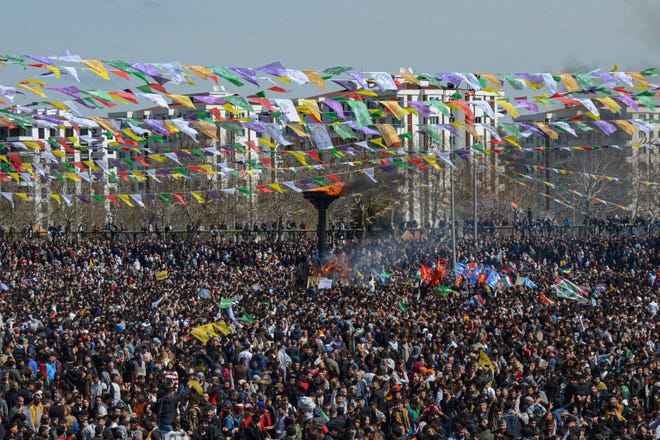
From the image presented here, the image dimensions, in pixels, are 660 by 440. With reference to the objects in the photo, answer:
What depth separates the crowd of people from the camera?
45.9ft

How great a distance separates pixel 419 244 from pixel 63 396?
30335 millimetres

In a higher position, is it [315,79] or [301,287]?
[315,79]

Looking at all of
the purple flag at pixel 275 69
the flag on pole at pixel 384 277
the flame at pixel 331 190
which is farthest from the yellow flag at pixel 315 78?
the flame at pixel 331 190

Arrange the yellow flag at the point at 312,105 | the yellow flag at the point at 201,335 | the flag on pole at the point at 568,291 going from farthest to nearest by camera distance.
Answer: the flag on pole at the point at 568,291, the yellow flag at the point at 312,105, the yellow flag at the point at 201,335

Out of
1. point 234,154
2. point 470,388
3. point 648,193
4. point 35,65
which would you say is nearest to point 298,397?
point 470,388

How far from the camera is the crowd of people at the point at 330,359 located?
1399 cm

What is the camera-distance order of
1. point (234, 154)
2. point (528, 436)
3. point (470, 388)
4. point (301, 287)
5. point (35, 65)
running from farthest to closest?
1. point (234, 154)
2. point (301, 287)
3. point (35, 65)
4. point (470, 388)
5. point (528, 436)

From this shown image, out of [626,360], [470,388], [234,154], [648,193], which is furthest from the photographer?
[648,193]

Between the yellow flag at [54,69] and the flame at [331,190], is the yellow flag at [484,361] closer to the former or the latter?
the yellow flag at [54,69]

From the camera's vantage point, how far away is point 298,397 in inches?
642

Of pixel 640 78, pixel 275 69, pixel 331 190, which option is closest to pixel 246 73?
pixel 275 69

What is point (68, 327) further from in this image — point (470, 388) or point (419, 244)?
point (419, 244)

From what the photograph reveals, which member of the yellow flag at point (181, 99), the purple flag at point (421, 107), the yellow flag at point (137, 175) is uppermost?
the yellow flag at point (181, 99)

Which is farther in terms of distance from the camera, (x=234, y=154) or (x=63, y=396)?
(x=234, y=154)
